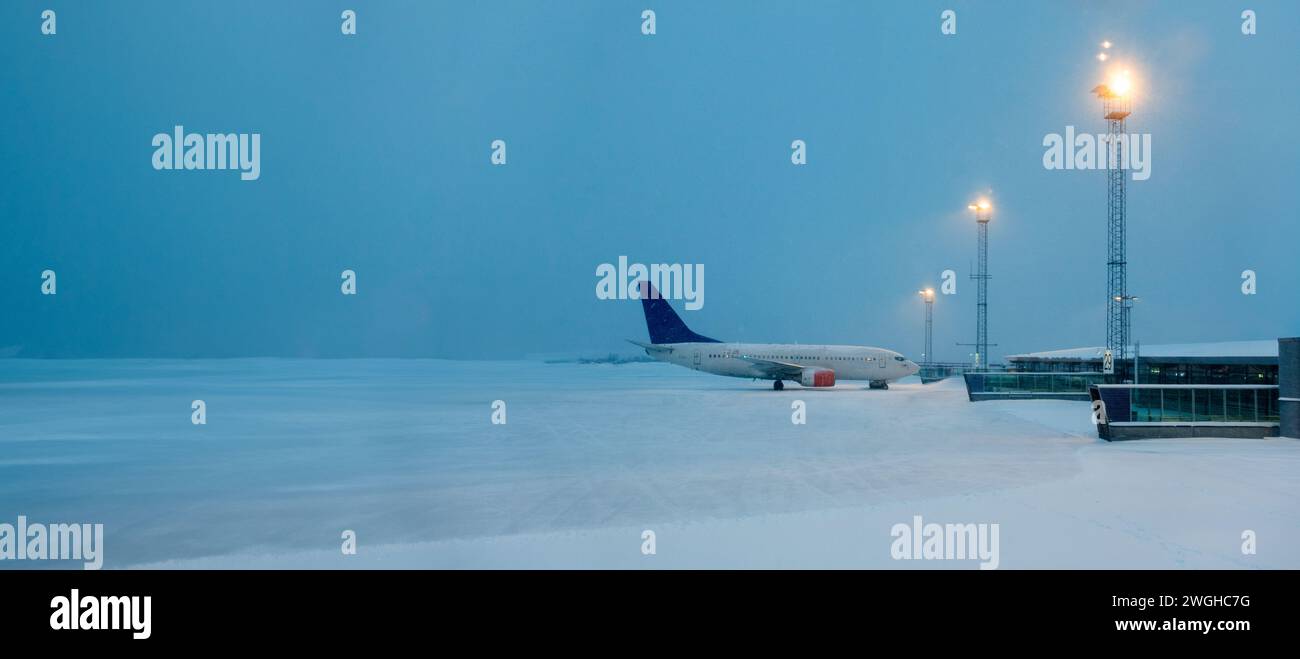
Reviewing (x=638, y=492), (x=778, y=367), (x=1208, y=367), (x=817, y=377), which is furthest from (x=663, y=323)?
(x=638, y=492)

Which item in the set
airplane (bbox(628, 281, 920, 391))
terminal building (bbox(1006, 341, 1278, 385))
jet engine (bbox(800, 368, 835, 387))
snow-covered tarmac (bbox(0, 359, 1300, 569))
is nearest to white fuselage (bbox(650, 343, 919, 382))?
airplane (bbox(628, 281, 920, 391))

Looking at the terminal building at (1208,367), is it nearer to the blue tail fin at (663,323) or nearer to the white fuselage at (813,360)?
the white fuselage at (813,360)

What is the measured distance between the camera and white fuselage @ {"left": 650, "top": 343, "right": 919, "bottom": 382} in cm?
5181

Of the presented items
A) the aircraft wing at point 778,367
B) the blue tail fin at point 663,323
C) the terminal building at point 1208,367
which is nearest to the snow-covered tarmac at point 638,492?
the terminal building at point 1208,367

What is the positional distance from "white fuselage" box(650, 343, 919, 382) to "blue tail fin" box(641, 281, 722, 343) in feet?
8.92

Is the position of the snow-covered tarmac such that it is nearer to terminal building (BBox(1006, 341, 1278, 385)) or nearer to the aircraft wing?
terminal building (BBox(1006, 341, 1278, 385))

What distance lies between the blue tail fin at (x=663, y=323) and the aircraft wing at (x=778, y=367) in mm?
5139

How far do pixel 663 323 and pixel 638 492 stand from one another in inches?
1713

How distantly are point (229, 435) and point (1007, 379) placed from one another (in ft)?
111

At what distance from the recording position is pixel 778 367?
168 feet
